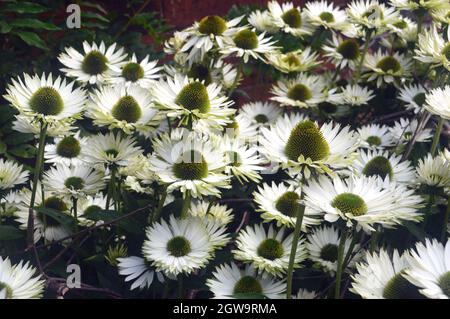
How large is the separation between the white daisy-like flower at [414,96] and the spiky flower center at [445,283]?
79 cm

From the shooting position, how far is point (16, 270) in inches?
36.8

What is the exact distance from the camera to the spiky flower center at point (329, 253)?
118 centimetres

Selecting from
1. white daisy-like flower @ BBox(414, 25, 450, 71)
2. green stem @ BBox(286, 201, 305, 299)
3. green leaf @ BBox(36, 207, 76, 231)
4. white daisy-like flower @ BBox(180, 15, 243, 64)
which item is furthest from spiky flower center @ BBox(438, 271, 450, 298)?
white daisy-like flower @ BBox(180, 15, 243, 64)

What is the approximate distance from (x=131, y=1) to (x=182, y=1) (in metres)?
0.22

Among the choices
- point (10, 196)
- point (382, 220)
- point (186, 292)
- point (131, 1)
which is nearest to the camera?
point (382, 220)

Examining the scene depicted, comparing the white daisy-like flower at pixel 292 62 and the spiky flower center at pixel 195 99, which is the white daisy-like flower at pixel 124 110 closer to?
the spiky flower center at pixel 195 99

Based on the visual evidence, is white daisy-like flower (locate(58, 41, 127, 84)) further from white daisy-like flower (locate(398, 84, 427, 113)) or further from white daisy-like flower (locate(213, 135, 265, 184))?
white daisy-like flower (locate(398, 84, 427, 113))

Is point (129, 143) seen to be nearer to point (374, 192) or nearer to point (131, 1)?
point (374, 192)

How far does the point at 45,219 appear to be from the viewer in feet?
4.09

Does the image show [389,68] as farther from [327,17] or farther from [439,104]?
[439,104]

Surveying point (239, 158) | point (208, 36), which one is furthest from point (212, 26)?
point (239, 158)

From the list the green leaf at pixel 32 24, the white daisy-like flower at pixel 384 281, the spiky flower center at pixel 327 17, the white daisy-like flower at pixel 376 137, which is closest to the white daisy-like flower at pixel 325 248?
the white daisy-like flower at pixel 384 281

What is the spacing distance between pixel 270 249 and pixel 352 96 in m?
0.71
